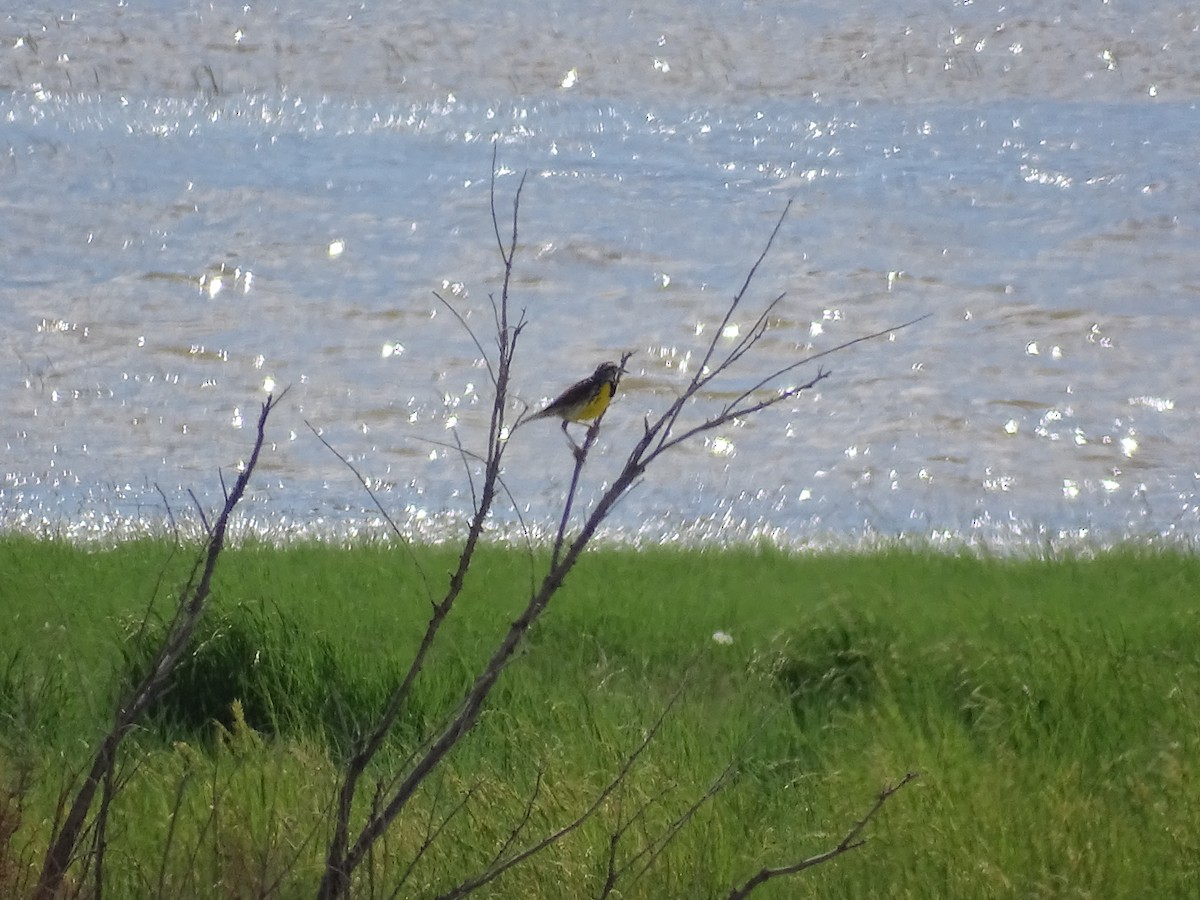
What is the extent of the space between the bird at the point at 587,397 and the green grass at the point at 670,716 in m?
0.96

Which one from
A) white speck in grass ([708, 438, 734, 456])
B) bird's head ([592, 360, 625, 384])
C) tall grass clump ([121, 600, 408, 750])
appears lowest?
white speck in grass ([708, 438, 734, 456])

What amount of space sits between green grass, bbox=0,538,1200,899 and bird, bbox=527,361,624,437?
963 mm

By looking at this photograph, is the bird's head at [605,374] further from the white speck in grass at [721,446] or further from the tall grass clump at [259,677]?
the white speck in grass at [721,446]

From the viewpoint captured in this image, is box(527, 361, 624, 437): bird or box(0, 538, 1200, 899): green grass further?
box(527, 361, 624, 437): bird

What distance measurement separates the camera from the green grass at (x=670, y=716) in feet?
14.7

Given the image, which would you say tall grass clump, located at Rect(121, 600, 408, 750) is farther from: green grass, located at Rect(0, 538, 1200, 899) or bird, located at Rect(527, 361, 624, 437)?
bird, located at Rect(527, 361, 624, 437)

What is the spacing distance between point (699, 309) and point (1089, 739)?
1053 cm

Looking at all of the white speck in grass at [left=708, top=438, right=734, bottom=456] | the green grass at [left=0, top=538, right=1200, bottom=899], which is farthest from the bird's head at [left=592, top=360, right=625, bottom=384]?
the white speck in grass at [left=708, top=438, right=734, bottom=456]

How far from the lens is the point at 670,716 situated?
5746 mm

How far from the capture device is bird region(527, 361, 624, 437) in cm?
602

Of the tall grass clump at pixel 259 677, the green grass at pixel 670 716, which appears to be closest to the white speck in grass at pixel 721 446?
the green grass at pixel 670 716

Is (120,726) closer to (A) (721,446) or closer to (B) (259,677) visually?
(B) (259,677)

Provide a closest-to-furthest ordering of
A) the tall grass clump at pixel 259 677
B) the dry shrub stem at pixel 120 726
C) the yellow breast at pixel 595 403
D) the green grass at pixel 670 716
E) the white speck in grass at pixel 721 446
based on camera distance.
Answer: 1. the dry shrub stem at pixel 120 726
2. the green grass at pixel 670 716
3. the yellow breast at pixel 595 403
4. the tall grass clump at pixel 259 677
5. the white speck in grass at pixel 721 446

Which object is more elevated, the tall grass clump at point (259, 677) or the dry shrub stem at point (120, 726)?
the dry shrub stem at point (120, 726)
